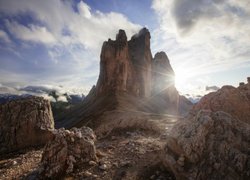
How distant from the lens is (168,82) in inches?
5030

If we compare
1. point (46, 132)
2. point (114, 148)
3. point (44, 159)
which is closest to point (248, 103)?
point (114, 148)

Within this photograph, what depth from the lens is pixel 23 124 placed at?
16.5m

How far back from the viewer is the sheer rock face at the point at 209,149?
825 centimetres

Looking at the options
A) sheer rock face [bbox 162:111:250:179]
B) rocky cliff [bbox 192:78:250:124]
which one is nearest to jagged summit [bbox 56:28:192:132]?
rocky cliff [bbox 192:78:250:124]

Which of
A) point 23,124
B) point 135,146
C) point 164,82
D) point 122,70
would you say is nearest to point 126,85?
point 122,70

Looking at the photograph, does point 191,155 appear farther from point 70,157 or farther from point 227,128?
point 70,157

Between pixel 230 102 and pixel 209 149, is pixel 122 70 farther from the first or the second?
pixel 209 149

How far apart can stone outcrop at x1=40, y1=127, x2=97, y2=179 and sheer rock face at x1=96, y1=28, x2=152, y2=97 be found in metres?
61.8

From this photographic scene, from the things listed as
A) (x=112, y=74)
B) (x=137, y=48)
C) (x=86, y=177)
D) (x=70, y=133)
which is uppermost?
(x=137, y=48)

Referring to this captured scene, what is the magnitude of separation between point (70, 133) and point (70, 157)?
135cm

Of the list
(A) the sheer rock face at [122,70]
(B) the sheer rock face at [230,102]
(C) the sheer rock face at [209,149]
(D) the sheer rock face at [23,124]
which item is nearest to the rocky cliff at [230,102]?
(B) the sheer rock face at [230,102]

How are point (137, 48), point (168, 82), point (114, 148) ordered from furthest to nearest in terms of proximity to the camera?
point (168, 82)
point (137, 48)
point (114, 148)

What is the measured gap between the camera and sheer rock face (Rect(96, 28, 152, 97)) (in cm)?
7662

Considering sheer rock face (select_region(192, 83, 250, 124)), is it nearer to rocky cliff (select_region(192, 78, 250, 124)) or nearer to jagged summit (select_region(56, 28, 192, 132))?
rocky cliff (select_region(192, 78, 250, 124))
